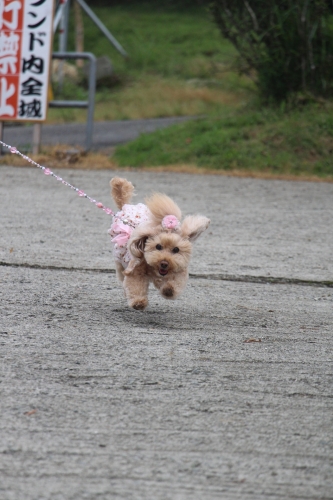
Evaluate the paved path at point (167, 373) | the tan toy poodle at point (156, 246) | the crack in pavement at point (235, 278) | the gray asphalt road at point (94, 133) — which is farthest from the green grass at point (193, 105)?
the tan toy poodle at point (156, 246)

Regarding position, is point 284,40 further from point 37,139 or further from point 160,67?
point 160,67

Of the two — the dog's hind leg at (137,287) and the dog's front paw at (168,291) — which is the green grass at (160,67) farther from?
the dog's front paw at (168,291)

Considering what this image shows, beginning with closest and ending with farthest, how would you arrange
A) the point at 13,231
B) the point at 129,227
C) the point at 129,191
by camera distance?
1. the point at 129,227
2. the point at 129,191
3. the point at 13,231

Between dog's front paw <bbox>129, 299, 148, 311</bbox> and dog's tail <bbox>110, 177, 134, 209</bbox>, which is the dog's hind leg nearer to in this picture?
dog's front paw <bbox>129, 299, 148, 311</bbox>

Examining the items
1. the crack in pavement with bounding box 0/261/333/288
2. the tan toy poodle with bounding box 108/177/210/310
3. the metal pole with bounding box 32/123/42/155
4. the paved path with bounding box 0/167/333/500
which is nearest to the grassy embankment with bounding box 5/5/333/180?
the metal pole with bounding box 32/123/42/155

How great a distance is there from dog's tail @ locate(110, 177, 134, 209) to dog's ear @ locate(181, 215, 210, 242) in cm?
73

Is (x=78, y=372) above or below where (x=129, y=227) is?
below

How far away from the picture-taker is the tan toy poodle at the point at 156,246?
180 inches

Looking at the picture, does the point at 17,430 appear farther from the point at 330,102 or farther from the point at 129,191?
the point at 330,102

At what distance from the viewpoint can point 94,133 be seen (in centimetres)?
1512

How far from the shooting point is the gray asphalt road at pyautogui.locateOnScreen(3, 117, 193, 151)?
44.9 feet

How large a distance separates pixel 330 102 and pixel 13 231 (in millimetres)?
7397

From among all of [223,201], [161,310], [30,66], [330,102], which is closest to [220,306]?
[161,310]

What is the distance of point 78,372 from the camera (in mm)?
3934
